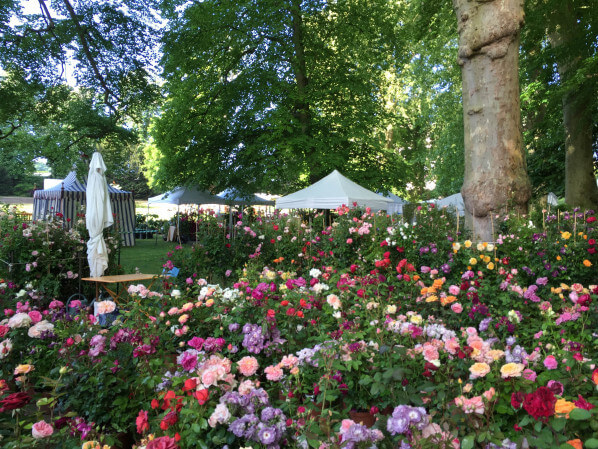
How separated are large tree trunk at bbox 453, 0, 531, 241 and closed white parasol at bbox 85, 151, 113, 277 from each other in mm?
4921

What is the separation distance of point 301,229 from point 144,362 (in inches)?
192

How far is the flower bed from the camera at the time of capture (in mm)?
1543

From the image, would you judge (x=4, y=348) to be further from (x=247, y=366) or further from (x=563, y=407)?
(x=563, y=407)

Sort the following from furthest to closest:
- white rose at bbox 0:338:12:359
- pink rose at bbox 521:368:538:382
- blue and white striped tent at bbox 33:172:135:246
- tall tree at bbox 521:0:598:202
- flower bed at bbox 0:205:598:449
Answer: blue and white striped tent at bbox 33:172:135:246, tall tree at bbox 521:0:598:202, white rose at bbox 0:338:12:359, pink rose at bbox 521:368:538:382, flower bed at bbox 0:205:598:449

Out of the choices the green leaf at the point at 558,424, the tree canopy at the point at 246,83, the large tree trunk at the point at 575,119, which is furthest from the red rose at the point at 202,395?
the large tree trunk at the point at 575,119

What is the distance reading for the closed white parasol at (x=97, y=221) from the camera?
5953 mm

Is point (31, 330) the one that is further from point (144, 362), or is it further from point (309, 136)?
point (309, 136)

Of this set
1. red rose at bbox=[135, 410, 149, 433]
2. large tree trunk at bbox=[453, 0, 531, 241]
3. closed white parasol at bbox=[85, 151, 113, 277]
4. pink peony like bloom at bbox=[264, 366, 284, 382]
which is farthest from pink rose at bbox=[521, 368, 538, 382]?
closed white parasol at bbox=[85, 151, 113, 277]

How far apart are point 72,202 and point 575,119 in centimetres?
1568

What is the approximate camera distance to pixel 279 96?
14133 mm

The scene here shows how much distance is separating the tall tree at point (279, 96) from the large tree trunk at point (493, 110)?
25.0ft

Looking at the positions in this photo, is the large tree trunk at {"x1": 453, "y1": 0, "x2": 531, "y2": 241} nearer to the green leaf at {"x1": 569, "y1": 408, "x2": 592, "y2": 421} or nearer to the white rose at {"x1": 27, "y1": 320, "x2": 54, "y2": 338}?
the green leaf at {"x1": 569, "y1": 408, "x2": 592, "y2": 421}

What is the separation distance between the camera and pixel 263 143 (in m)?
13.5

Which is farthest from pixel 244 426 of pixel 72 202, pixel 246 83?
pixel 72 202
